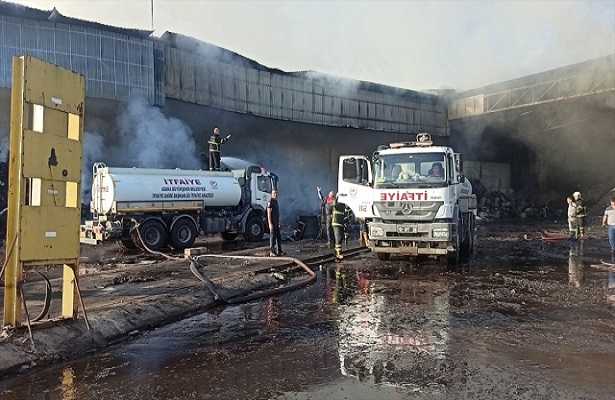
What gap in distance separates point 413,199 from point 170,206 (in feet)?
25.4

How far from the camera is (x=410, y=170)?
36.1ft

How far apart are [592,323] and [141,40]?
19311 millimetres

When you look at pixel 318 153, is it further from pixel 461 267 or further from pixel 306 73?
pixel 461 267

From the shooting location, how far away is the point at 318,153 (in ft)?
93.8

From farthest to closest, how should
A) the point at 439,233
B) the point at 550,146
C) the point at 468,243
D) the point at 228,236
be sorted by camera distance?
the point at 550,146, the point at 228,236, the point at 468,243, the point at 439,233

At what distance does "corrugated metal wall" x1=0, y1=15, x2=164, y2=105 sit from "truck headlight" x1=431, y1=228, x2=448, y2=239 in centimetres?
1421

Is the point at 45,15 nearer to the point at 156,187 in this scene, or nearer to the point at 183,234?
the point at 156,187

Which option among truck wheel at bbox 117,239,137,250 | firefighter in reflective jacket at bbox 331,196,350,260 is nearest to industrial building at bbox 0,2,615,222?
truck wheel at bbox 117,239,137,250

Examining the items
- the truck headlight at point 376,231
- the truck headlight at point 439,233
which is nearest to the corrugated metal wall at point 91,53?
the truck headlight at point 376,231

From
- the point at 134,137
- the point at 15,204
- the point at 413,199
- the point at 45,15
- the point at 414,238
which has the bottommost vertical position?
the point at 414,238

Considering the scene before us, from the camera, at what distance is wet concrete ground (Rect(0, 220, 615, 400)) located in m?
4.00

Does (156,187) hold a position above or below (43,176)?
above

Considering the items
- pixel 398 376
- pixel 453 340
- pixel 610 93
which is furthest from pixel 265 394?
pixel 610 93

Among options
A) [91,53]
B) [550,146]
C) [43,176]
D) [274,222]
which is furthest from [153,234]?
[550,146]
